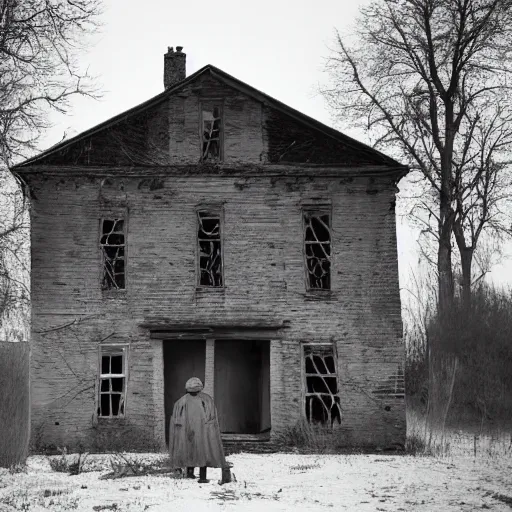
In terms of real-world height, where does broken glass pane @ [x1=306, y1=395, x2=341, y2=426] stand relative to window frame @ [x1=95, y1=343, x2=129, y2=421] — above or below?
below

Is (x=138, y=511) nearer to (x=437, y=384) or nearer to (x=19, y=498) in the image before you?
(x=19, y=498)

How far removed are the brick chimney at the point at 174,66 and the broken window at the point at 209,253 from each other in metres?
4.65

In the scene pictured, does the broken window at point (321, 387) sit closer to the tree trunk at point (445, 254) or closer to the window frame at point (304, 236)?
the window frame at point (304, 236)

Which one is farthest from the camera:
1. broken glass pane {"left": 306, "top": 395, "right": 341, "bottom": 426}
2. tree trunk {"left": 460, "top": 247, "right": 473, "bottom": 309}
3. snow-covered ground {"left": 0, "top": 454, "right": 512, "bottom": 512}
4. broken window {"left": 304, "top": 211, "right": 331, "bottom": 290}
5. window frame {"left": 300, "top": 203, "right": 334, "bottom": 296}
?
tree trunk {"left": 460, "top": 247, "right": 473, "bottom": 309}

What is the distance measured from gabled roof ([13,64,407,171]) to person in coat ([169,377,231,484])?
354 inches

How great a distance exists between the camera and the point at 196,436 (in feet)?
52.7

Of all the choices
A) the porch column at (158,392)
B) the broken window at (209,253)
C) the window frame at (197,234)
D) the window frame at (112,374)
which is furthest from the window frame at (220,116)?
the window frame at (112,374)

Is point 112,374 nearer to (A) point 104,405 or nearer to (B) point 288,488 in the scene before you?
(A) point 104,405

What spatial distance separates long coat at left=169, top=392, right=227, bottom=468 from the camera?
629 inches

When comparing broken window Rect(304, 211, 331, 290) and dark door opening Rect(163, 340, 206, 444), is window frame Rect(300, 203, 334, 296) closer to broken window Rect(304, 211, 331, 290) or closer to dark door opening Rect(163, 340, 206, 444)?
broken window Rect(304, 211, 331, 290)

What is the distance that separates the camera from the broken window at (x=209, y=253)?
76.2 feet

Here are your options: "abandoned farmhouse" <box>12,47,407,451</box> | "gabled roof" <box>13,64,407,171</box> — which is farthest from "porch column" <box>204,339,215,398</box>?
"gabled roof" <box>13,64,407,171</box>

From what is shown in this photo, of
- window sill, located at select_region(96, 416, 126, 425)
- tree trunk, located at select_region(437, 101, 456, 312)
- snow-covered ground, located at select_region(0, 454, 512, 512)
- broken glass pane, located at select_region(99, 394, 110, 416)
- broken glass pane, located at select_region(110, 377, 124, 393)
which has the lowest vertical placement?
snow-covered ground, located at select_region(0, 454, 512, 512)

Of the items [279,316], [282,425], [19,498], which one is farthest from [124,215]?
[19,498]
